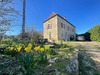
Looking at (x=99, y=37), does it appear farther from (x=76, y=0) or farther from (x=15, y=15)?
(x=15, y=15)

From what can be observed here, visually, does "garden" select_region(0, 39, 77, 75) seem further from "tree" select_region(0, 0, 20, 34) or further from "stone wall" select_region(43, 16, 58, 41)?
"stone wall" select_region(43, 16, 58, 41)

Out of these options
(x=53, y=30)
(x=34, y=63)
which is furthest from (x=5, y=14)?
(x=53, y=30)

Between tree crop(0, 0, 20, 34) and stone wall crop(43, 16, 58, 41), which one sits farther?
stone wall crop(43, 16, 58, 41)

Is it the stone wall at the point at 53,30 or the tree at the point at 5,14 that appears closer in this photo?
the tree at the point at 5,14

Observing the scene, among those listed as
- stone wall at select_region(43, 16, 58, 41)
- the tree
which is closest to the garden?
the tree

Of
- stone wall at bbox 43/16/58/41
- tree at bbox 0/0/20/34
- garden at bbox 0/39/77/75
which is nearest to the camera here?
garden at bbox 0/39/77/75

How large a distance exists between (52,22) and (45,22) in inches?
110

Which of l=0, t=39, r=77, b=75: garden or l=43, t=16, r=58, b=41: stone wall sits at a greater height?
l=43, t=16, r=58, b=41: stone wall

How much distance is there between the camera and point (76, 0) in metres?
8.45

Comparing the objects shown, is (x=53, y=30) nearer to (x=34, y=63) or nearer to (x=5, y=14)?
(x=5, y=14)

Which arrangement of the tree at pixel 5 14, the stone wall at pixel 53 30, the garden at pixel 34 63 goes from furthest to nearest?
1. the stone wall at pixel 53 30
2. the tree at pixel 5 14
3. the garden at pixel 34 63

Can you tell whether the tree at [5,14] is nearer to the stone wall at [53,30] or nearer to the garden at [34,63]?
the garden at [34,63]

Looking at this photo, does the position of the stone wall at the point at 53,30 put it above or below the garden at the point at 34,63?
above

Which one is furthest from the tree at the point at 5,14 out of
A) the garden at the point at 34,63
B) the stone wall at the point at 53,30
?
the stone wall at the point at 53,30
